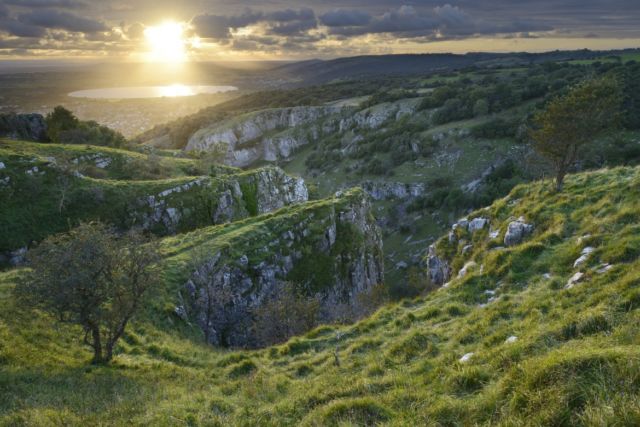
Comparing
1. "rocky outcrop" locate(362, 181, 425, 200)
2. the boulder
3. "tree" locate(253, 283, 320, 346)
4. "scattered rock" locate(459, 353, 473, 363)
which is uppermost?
"scattered rock" locate(459, 353, 473, 363)

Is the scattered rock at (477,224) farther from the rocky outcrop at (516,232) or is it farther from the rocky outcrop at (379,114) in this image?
the rocky outcrop at (379,114)

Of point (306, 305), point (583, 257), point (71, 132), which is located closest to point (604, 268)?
point (583, 257)

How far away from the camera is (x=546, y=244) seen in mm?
18609

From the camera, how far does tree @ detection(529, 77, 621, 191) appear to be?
25141 mm

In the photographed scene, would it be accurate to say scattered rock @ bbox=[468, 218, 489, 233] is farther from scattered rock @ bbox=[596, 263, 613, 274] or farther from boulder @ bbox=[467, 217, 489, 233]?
scattered rock @ bbox=[596, 263, 613, 274]

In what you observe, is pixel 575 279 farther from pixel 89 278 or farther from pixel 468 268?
pixel 89 278

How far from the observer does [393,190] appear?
4469 inches

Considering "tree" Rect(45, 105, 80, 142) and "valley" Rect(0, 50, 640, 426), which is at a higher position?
"tree" Rect(45, 105, 80, 142)

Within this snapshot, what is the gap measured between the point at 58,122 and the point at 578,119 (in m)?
83.1

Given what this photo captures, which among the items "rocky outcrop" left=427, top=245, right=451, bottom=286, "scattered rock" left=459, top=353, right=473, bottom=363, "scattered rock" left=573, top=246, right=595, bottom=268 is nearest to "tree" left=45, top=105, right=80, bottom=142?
"rocky outcrop" left=427, top=245, right=451, bottom=286

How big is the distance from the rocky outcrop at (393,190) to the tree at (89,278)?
97.4 m

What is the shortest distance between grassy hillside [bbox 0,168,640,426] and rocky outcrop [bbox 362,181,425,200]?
86.4 m

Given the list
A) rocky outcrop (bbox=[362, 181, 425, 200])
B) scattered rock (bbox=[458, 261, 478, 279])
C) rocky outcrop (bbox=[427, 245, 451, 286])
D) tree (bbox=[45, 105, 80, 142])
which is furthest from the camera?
rocky outcrop (bbox=[362, 181, 425, 200])

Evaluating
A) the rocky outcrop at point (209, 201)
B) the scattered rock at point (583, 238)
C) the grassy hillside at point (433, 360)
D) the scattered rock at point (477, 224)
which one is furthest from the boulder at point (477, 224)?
the rocky outcrop at point (209, 201)
